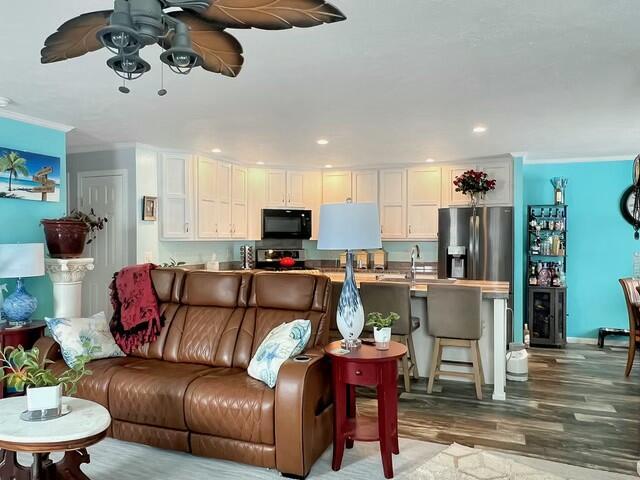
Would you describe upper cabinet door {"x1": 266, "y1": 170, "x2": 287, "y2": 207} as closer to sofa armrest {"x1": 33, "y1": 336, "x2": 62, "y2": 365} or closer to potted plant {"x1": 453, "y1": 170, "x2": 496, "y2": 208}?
potted plant {"x1": 453, "y1": 170, "x2": 496, "y2": 208}

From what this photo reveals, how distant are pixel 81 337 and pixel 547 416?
3.37m

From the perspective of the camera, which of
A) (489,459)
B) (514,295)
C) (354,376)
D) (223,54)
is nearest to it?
(223,54)

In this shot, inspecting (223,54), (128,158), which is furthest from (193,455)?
(128,158)

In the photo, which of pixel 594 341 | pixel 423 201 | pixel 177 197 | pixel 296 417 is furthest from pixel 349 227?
pixel 594 341

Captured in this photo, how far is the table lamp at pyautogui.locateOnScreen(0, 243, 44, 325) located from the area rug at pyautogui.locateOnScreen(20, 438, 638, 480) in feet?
4.33

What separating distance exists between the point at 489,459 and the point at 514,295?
336 centimetres

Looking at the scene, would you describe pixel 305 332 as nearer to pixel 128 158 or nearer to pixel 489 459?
pixel 489 459

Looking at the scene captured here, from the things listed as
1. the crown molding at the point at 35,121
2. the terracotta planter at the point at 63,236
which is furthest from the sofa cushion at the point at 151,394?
the crown molding at the point at 35,121

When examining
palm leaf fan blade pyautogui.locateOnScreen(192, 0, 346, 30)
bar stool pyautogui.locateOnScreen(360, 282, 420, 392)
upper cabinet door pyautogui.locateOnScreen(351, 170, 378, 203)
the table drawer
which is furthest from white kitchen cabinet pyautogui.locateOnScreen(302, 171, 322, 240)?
palm leaf fan blade pyautogui.locateOnScreen(192, 0, 346, 30)

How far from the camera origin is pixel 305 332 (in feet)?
9.36

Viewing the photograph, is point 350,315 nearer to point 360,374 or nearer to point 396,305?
point 360,374

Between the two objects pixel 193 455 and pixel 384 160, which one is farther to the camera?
pixel 384 160

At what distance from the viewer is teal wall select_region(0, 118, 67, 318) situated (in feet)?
13.5

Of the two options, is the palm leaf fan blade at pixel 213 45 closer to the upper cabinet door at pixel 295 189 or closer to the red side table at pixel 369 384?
the red side table at pixel 369 384
